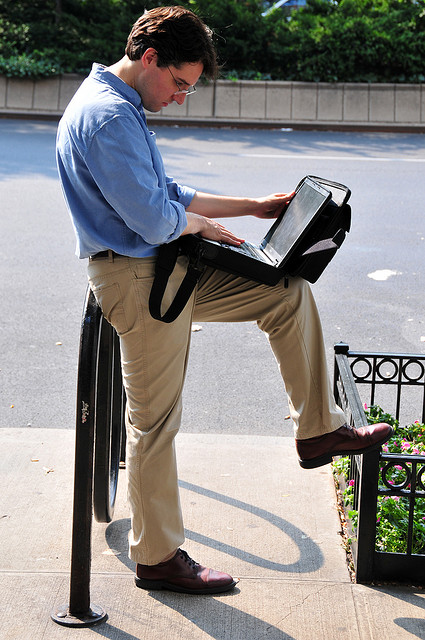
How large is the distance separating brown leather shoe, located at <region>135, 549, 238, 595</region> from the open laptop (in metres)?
1.00

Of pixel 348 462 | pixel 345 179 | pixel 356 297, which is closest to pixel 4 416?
pixel 348 462

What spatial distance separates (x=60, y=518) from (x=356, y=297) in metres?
3.79

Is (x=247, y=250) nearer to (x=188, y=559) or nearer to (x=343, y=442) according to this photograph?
(x=343, y=442)

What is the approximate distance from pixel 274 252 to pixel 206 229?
30cm

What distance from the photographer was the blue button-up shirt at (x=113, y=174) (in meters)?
2.45

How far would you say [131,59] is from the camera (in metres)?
2.65

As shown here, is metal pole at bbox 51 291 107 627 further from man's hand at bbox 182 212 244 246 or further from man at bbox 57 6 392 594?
man's hand at bbox 182 212 244 246

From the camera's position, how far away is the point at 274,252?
116 inches

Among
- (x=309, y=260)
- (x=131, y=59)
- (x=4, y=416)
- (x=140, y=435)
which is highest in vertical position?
(x=131, y=59)

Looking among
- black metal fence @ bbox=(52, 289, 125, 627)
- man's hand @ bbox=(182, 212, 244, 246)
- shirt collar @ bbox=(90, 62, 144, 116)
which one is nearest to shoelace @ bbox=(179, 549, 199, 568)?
black metal fence @ bbox=(52, 289, 125, 627)

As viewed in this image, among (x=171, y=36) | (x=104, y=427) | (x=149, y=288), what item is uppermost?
(x=171, y=36)

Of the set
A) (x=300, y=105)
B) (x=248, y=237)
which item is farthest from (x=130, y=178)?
(x=300, y=105)

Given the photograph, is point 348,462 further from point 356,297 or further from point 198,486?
point 356,297

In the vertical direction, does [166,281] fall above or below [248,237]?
above
